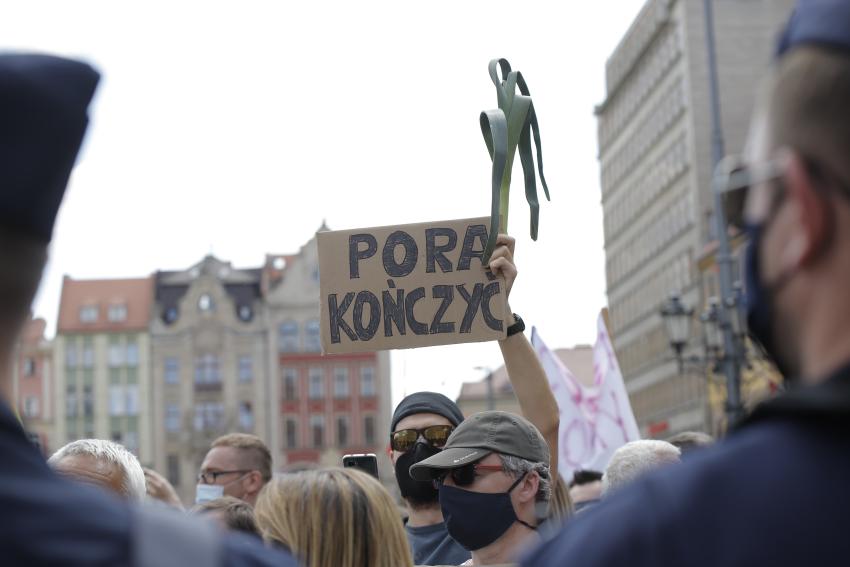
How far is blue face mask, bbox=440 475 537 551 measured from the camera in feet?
15.1

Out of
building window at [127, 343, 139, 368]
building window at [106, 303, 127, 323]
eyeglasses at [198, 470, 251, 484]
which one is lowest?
eyeglasses at [198, 470, 251, 484]

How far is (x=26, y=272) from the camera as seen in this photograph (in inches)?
70.0

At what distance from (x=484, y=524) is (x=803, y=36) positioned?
3.02 m

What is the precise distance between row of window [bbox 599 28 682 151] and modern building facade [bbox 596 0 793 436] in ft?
0.18

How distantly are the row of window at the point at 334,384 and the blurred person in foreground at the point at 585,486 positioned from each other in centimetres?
7463

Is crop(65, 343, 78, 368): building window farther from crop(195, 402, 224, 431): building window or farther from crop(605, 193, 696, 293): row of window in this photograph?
crop(605, 193, 696, 293): row of window

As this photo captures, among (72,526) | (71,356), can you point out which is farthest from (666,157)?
(72,526)

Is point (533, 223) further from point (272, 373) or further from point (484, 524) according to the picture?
point (272, 373)

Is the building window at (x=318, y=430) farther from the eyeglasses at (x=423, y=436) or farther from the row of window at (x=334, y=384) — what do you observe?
the eyeglasses at (x=423, y=436)

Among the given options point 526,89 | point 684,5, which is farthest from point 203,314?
point 526,89

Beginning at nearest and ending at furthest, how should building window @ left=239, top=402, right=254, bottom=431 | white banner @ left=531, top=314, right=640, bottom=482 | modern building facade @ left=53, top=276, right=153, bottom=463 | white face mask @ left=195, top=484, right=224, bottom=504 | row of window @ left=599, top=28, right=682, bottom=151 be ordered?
1. white face mask @ left=195, top=484, right=224, bottom=504
2. white banner @ left=531, top=314, right=640, bottom=482
3. row of window @ left=599, top=28, right=682, bottom=151
4. building window @ left=239, top=402, right=254, bottom=431
5. modern building facade @ left=53, top=276, right=153, bottom=463

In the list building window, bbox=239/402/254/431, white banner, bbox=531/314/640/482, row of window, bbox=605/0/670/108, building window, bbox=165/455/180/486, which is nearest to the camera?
white banner, bbox=531/314/640/482

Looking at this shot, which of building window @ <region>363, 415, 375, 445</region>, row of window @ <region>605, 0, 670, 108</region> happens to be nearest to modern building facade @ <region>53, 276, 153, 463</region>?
building window @ <region>363, 415, 375, 445</region>

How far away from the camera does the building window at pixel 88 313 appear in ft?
289
